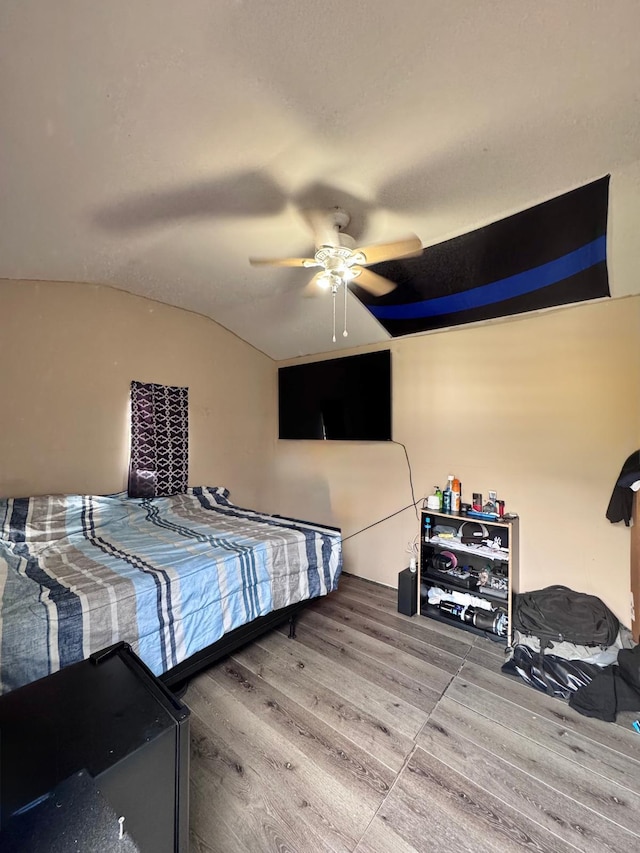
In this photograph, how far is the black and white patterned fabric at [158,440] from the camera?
123 inches

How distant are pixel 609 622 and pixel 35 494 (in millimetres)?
3947

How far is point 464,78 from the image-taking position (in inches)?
45.0

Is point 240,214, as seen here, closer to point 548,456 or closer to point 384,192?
point 384,192

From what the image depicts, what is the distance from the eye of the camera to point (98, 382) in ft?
9.61

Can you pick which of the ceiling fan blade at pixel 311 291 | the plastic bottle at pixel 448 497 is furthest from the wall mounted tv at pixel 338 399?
the ceiling fan blade at pixel 311 291

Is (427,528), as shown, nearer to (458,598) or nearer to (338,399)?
(458,598)

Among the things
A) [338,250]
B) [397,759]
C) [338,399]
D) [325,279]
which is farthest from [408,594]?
[338,250]

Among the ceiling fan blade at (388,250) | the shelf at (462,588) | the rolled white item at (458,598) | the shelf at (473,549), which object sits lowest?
the rolled white item at (458,598)

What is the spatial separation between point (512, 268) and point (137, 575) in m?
2.75

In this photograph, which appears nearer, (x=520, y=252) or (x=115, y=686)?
(x=115, y=686)

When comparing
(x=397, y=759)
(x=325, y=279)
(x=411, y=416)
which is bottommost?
(x=397, y=759)

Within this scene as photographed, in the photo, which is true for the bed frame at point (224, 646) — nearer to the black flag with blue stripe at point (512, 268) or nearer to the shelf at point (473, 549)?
the shelf at point (473, 549)

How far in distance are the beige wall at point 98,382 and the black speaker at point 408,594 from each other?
2.03 meters

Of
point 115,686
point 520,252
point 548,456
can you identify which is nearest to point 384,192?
point 520,252
